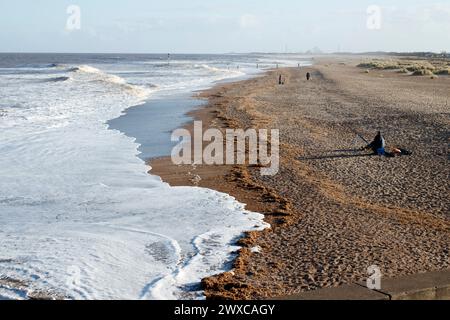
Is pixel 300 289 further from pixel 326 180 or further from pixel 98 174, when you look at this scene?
pixel 98 174

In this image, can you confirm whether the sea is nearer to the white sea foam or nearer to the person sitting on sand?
the white sea foam

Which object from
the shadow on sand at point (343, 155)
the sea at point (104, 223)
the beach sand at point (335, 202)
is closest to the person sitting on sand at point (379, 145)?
the shadow on sand at point (343, 155)

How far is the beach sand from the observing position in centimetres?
562

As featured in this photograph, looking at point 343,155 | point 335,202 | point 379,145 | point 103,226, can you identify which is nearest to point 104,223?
point 103,226

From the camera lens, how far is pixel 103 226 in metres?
7.29

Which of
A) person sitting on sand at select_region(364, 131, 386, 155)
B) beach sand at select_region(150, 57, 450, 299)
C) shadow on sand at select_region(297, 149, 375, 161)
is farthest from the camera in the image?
person sitting on sand at select_region(364, 131, 386, 155)

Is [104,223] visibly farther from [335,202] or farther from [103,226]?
[335,202]

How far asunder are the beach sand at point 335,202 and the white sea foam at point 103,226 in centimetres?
41

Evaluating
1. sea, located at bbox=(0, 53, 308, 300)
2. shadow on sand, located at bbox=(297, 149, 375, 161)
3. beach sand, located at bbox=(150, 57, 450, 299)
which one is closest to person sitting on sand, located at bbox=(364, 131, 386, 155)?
shadow on sand, located at bbox=(297, 149, 375, 161)

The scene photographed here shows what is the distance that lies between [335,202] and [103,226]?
334 centimetres

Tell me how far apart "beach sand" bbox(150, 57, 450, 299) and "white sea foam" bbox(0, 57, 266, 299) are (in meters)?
0.41

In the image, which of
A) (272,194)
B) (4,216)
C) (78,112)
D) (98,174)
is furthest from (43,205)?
(78,112)
